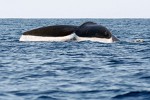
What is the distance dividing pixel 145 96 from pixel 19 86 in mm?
4297

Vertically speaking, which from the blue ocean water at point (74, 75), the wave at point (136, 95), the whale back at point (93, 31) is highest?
the whale back at point (93, 31)

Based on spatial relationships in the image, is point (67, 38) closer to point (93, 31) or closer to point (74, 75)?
point (93, 31)

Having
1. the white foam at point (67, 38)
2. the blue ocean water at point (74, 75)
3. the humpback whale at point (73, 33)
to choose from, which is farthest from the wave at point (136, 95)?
the white foam at point (67, 38)

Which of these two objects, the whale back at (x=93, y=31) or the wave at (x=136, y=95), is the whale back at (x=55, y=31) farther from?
the wave at (x=136, y=95)

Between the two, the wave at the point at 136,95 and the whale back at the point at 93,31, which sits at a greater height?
the whale back at the point at 93,31

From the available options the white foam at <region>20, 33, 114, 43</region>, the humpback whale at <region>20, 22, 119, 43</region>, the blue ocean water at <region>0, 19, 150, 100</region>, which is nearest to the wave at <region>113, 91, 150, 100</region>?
the blue ocean water at <region>0, 19, 150, 100</region>

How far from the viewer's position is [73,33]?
3275cm

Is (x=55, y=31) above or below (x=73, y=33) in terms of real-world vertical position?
above

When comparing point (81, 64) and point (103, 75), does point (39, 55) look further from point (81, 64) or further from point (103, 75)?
point (103, 75)

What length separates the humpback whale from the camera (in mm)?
32344

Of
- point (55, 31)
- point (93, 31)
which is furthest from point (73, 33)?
point (93, 31)

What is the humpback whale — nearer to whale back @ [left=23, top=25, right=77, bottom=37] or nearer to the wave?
whale back @ [left=23, top=25, right=77, bottom=37]

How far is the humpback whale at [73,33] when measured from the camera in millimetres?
32344

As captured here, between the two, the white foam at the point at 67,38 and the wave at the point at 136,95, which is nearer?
the wave at the point at 136,95
